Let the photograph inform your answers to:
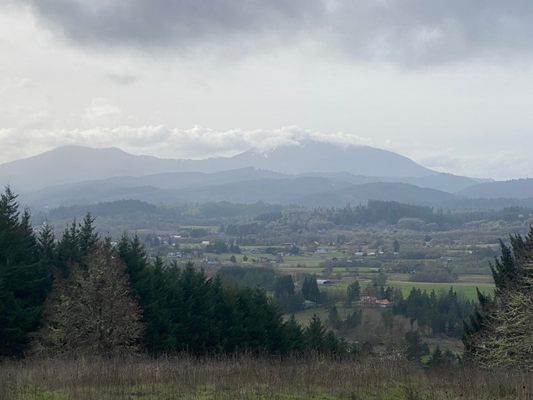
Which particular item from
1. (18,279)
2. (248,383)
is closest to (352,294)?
(18,279)

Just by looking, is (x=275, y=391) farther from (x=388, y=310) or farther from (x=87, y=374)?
(x=388, y=310)

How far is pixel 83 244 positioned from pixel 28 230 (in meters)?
2.60

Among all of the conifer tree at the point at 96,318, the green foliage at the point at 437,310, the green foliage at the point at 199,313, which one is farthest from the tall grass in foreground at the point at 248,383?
the green foliage at the point at 437,310

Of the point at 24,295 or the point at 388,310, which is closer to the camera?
the point at 24,295

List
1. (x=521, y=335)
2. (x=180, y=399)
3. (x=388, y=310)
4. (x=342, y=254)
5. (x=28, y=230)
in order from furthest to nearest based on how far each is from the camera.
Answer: (x=342, y=254)
(x=388, y=310)
(x=28, y=230)
(x=521, y=335)
(x=180, y=399)

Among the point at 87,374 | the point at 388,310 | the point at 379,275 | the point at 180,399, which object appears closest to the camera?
the point at 180,399

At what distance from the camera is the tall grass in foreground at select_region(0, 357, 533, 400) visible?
864cm

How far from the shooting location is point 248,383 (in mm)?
9484

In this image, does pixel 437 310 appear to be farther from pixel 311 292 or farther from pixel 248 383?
pixel 248 383

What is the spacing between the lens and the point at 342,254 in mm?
135125

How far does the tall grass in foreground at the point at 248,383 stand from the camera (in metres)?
8.64

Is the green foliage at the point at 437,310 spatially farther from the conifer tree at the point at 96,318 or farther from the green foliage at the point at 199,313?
the conifer tree at the point at 96,318

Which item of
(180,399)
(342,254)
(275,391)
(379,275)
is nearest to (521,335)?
(275,391)

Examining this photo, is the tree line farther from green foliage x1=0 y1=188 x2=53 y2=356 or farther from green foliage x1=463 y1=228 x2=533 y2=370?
green foliage x1=463 y1=228 x2=533 y2=370
